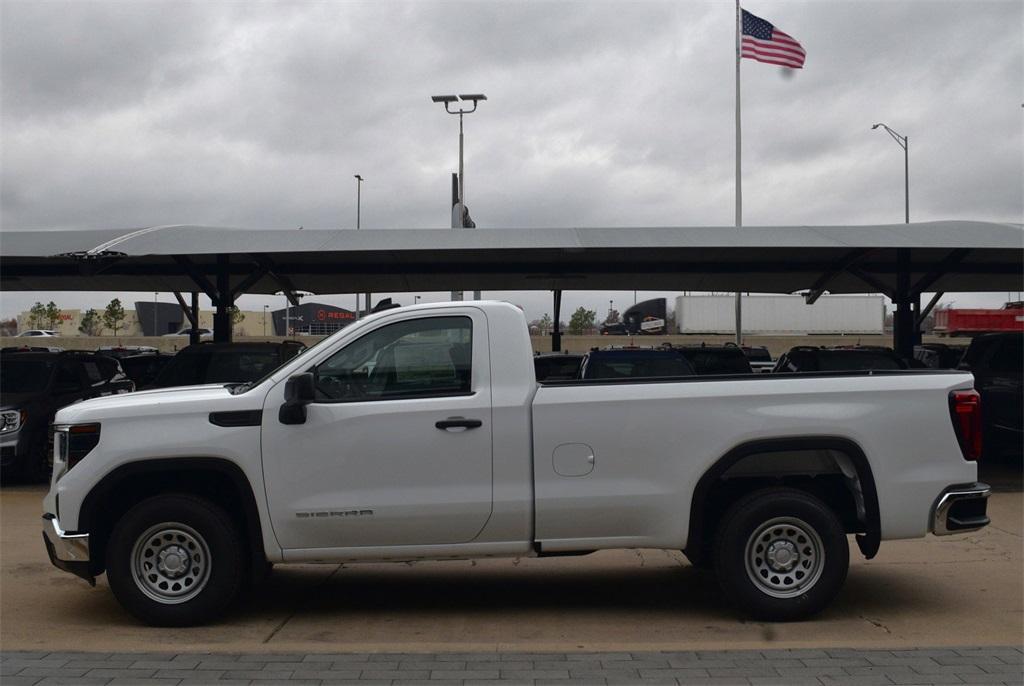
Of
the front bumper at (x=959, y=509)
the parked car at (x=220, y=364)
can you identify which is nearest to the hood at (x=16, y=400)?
the parked car at (x=220, y=364)

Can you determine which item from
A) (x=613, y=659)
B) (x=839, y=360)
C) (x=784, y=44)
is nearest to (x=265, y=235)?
(x=839, y=360)

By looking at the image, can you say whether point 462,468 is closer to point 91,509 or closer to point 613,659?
point 613,659

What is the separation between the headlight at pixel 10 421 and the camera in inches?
488

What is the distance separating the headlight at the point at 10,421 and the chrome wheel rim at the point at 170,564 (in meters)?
7.39

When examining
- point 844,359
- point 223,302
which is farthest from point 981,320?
point 223,302

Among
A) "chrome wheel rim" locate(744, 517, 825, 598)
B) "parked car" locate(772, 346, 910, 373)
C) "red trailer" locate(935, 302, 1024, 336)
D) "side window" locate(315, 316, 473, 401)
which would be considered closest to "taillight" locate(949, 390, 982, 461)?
"chrome wheel rim" locate(744, 517, 825, 598)

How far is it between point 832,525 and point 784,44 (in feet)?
76.4

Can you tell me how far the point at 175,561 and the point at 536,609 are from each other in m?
2.49

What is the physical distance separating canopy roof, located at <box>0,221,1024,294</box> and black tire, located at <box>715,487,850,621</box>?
8.36 meters

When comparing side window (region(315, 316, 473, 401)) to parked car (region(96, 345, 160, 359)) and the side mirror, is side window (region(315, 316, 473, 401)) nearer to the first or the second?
the side mirror

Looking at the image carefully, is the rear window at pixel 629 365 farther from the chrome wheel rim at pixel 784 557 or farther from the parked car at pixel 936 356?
the parked car at pixel 936 356

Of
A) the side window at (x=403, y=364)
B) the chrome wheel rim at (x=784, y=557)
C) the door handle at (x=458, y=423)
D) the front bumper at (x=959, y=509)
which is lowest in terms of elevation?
the chrome wheel rim at (x=784, y=557)

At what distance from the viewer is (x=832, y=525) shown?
6.20 m

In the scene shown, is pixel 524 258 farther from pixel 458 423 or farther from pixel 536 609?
pixel 458 423
